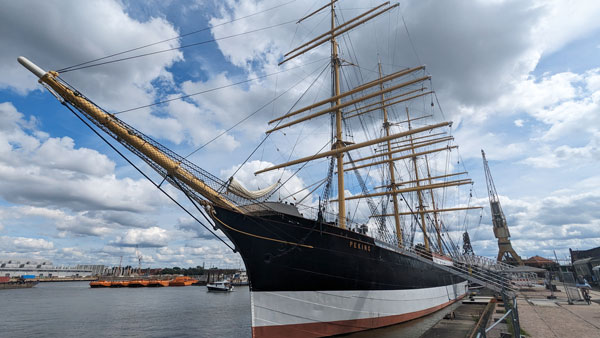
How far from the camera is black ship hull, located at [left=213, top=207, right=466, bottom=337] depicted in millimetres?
9516

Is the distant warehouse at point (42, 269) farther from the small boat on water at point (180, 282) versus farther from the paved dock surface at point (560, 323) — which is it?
the paved dock surface at point (560, 323)

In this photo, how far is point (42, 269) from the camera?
102 m

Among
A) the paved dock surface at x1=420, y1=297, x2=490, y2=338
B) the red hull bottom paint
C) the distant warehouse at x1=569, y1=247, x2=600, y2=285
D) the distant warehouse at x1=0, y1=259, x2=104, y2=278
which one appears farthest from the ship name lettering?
the distant warehouse at x1=0, y1=259, x2=104, y2=278

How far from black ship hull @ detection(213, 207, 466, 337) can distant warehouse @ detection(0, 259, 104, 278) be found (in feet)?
400

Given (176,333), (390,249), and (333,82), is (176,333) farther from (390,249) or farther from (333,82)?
(333,82)

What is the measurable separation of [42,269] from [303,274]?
134478 millimetres

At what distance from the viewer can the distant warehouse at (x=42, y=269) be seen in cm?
9462

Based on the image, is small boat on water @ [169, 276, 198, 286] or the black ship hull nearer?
the black ship hull

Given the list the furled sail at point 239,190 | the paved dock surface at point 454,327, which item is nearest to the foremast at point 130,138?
the furled sail at point 239,190

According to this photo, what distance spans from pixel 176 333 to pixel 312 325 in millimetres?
8966

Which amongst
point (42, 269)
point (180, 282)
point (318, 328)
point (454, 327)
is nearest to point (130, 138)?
point (318, 328)

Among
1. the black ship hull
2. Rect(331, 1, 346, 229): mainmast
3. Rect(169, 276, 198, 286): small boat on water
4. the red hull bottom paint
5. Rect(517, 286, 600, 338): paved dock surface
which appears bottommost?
Rect(169, 276, 198, 286): small boat on water

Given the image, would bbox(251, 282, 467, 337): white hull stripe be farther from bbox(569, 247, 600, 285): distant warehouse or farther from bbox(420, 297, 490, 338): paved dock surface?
bbox(569, 247, 600, 285): distant warehouse

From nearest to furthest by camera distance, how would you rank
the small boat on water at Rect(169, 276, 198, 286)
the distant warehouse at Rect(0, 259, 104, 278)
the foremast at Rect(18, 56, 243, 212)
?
the foremast at Rect(18, 56, 243, 212) < the small boat on water at Rect(169, 276, 198, 286) < the distant warehouse at Rect(0, 259, 104, 278)
